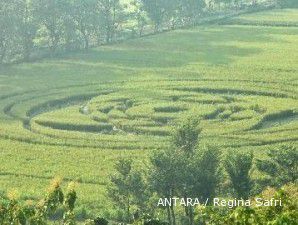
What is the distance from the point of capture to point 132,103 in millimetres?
75000

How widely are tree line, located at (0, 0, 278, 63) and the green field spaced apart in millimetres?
5243

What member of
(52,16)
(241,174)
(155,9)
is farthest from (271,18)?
(241,174)

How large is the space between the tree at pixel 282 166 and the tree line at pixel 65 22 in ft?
243

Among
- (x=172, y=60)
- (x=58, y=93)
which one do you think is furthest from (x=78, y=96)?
(x=172, y=60)

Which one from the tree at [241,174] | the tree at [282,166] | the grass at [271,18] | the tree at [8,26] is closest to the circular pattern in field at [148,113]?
the tree at [282,166]

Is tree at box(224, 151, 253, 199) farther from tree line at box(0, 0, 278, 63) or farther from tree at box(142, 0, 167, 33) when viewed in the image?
tree at box(142, 0, 167, 33)

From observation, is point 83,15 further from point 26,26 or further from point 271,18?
point 271,18

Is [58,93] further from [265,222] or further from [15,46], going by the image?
[265,222]

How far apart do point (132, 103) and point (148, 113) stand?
6.40 metres

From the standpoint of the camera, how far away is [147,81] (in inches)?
3474

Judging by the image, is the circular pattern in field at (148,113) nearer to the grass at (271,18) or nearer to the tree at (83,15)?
the tree at (83,15)

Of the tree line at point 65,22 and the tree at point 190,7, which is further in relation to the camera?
the tree at point 190,7

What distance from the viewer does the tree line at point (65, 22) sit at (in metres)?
110

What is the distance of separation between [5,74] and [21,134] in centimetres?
3557
